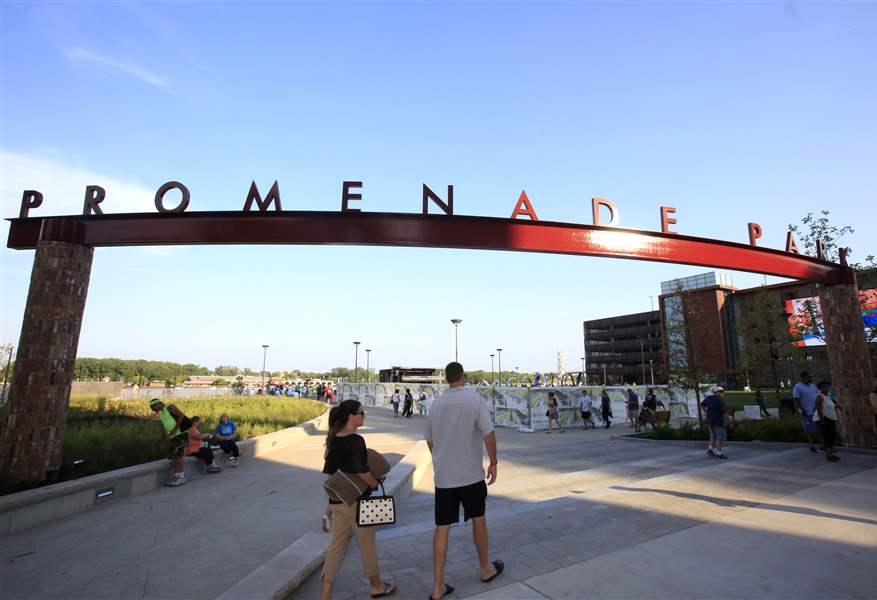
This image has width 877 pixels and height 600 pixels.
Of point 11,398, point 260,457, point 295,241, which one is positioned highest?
point 295,241

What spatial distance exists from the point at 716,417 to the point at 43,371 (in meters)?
13.1

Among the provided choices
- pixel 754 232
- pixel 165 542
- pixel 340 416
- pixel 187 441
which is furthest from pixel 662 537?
pixel 754 232

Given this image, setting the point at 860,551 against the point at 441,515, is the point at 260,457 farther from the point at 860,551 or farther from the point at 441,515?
the point at 860,551

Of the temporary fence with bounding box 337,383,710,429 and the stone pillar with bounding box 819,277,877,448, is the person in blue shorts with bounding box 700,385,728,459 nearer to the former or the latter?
the stone pillar with bounding box 819,277,877,448

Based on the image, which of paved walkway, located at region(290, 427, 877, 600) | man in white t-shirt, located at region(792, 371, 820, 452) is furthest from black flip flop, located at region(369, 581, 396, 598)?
man in white t-shirt, located at region(792, 371, 820, 452)

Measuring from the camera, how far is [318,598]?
3664mm

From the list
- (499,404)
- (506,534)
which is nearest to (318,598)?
(506,534)

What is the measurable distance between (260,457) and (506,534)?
887cm

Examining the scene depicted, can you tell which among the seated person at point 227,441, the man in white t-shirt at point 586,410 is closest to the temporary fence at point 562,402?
the man in white t-shirt at point 586,410

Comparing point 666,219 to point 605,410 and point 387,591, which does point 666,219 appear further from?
point 605,410

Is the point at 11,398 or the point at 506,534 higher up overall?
the point at 11,398

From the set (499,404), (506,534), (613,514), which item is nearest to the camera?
(506,534)

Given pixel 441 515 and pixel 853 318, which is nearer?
pixel 441 515

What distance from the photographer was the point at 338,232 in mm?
8102
